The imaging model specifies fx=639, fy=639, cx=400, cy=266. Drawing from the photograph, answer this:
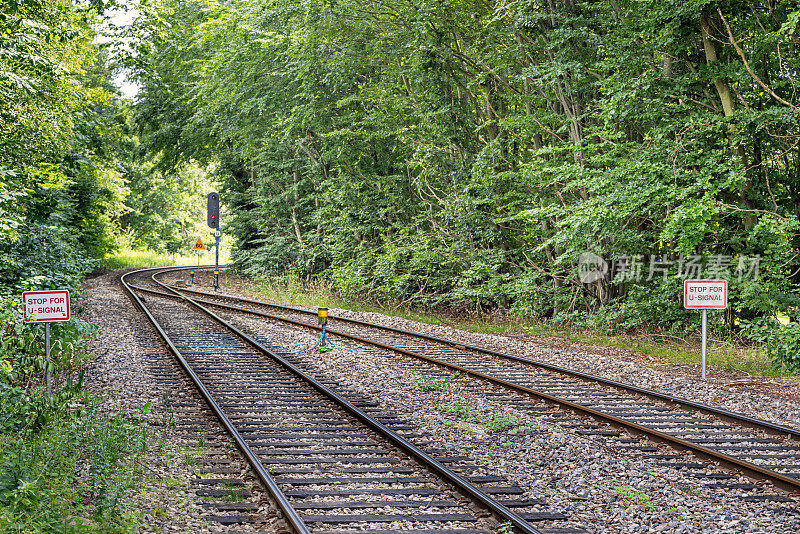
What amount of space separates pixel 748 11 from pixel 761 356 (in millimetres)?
6568

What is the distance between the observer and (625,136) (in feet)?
45.8

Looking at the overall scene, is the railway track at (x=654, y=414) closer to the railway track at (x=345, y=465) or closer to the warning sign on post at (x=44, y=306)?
the railway track at (x=345, y=465)

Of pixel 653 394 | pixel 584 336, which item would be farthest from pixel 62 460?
pixel 584 336

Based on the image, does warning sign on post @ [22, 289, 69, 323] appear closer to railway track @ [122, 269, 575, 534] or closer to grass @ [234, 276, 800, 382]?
railway track @ [122, 269, 575, 534]

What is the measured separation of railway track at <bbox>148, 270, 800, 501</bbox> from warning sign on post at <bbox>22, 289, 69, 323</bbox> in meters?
6.04

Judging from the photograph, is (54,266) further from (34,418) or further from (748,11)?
(748,11)

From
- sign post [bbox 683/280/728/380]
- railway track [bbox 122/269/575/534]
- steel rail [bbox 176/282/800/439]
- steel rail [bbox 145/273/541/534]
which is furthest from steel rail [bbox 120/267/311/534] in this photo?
sign post [bbox 683/280/728/380]

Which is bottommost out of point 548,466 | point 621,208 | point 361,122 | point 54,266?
point 548,466

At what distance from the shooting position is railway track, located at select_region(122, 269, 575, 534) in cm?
514

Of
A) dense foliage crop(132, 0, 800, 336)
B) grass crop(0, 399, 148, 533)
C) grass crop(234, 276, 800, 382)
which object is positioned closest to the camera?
grass crop(0, 399, 148, 533)

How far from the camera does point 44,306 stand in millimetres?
8500


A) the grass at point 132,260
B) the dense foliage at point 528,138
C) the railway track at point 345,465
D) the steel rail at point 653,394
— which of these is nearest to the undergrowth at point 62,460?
the railway track at point 345,465

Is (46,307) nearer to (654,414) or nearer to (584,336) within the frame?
(654,414)

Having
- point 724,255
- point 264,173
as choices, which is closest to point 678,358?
point 724,255
